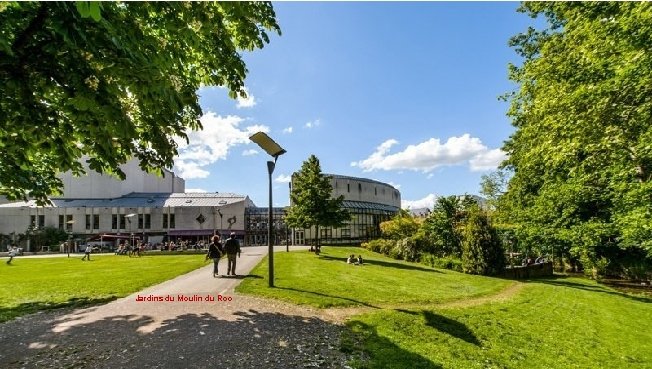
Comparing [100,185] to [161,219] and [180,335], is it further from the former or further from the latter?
[180,335]

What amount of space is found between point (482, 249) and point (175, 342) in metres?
23.0

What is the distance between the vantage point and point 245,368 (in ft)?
19.2

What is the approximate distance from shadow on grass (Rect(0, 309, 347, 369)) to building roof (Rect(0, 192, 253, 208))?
54.8 m

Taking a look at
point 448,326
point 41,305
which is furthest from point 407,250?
point 41,305

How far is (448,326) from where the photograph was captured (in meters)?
9.91

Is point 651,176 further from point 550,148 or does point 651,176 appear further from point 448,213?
point 448,213

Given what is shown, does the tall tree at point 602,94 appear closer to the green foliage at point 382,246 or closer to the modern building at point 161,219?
the green foliage at point 382,246

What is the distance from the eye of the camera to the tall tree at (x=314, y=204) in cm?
2883

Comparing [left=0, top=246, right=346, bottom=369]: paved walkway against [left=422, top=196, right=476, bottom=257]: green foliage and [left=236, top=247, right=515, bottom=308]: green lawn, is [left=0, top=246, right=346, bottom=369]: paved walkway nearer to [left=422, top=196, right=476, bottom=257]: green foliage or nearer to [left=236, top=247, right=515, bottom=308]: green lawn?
[left=236, top=247, right=515, bottom=308]: green lawn

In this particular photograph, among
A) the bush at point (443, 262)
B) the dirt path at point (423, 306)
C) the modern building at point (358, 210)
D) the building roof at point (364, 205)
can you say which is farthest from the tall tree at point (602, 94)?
the building roof at point (364, 205)

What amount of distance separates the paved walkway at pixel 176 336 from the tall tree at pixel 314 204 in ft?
60.4

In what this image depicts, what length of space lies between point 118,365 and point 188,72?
→ 20.7 ft

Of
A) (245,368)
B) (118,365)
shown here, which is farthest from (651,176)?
(118,365)

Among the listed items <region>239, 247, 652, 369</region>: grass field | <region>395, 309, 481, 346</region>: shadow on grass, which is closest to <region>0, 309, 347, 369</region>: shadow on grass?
<region>239, 247, 652, 369</region>: grass field
